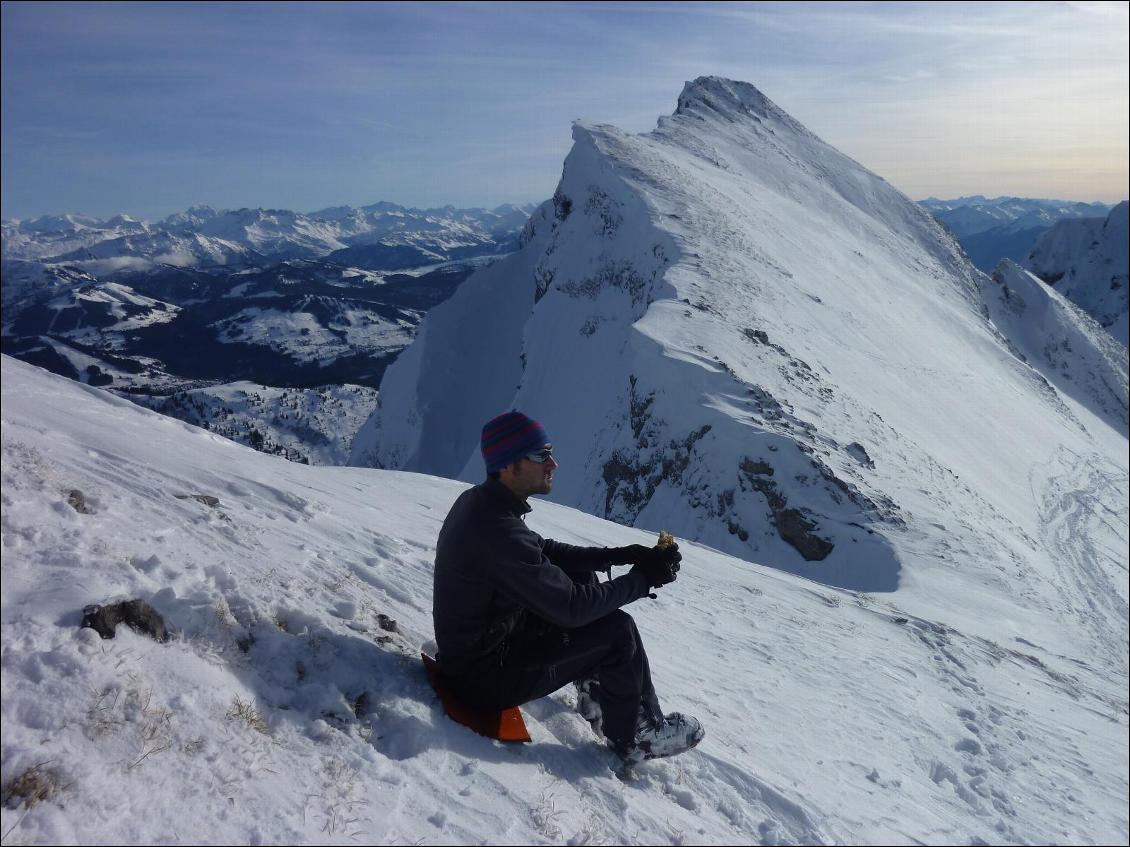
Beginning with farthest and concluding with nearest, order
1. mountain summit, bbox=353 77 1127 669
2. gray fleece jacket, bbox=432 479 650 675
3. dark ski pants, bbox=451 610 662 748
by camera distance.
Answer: mountain summit, bbox=353 77 1127 669
dark ski pants, bbox=451 610 662 748
gray fleece jacket, bbox=432 479 650 675

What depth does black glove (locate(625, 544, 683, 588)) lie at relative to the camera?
16.0ft

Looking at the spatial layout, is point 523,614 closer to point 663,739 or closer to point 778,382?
point 663,739

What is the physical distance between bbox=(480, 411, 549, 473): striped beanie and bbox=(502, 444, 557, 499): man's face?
52mm

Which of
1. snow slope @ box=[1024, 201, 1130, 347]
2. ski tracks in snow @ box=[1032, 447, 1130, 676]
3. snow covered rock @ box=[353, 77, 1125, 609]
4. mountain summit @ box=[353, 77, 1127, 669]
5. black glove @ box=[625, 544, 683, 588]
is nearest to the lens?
black glove @ box=[625, 544, 683, 588]

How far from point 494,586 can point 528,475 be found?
2.49ft

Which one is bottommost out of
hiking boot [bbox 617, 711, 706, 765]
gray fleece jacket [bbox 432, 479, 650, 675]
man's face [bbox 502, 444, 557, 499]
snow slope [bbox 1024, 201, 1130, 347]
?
hiking boot [bbox 617, 711, 706, 765]

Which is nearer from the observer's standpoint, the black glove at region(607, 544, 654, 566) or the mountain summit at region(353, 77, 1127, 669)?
the black glove at region(607, 544, 654, 566)

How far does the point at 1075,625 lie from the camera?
16.8 m

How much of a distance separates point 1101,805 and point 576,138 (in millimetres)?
48935

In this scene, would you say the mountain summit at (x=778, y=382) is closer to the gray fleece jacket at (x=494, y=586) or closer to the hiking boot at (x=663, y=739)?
the hiking boot at (x=663, y=739)

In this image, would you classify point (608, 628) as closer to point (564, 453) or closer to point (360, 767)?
point (360, 767)

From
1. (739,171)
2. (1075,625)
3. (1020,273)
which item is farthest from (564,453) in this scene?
(1020,273)

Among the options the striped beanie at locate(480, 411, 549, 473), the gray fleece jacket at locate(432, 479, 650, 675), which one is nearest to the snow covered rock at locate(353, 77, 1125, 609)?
the gray fleece jacket at locate(432, 479, 650, 675)

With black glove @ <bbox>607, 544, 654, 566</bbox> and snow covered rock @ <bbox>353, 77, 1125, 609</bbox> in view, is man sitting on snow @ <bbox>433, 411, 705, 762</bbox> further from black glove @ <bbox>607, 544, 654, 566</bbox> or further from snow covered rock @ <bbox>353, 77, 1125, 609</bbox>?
snow covered rock @ <bbox>353, 77, 1125, 609</bbox>
